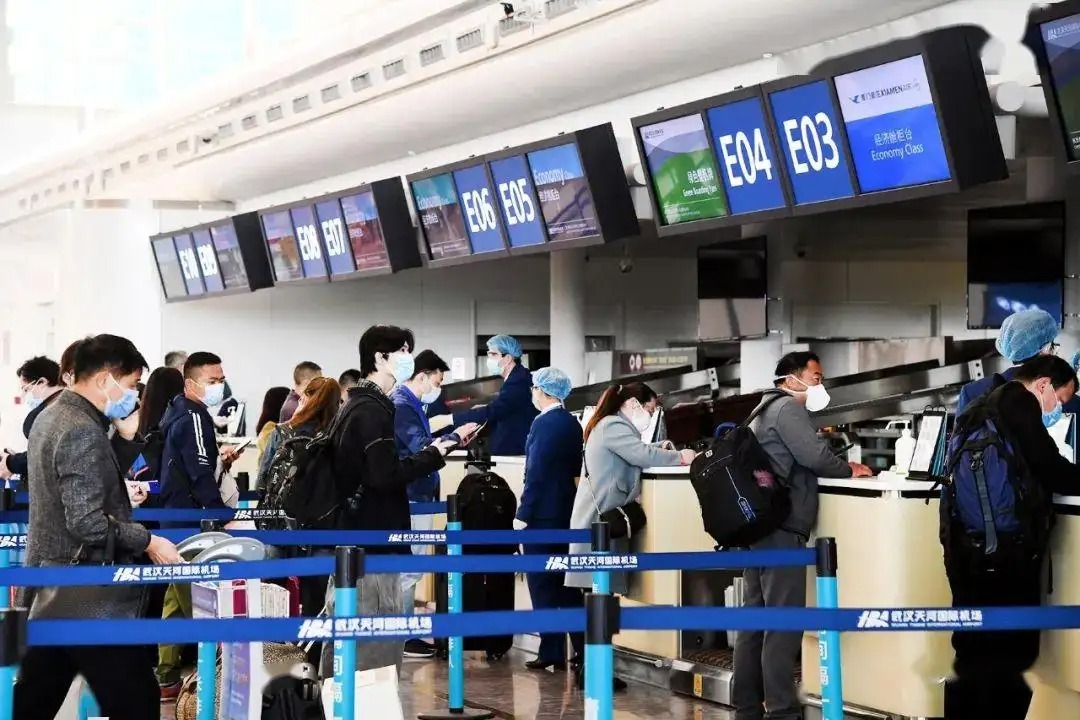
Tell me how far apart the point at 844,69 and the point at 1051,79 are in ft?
3.39

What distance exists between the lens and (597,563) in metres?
4.77

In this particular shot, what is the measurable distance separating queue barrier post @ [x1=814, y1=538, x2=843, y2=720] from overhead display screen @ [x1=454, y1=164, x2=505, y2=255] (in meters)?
5.71

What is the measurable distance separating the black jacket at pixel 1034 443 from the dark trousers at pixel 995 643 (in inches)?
9.8

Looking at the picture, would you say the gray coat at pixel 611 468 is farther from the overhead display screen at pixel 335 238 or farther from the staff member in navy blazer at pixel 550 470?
the overhead display screen at pixel 335 238

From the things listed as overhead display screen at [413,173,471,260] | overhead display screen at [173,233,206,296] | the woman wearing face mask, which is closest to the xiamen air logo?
the woman wearing face mask

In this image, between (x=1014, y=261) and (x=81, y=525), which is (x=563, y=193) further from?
(x=81, y=525)

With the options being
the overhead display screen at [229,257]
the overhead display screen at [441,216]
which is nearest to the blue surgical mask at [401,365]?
the overhead display screen at [441,216]

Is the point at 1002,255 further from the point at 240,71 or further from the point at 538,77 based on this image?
the point at 240,71

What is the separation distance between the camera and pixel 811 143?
718 centimetres

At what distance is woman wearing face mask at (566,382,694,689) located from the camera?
6.80 metres

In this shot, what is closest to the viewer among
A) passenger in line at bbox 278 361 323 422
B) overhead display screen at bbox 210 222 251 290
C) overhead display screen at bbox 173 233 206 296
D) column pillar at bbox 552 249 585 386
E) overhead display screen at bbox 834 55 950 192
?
overhead display screen at bbox 834 55 950 192

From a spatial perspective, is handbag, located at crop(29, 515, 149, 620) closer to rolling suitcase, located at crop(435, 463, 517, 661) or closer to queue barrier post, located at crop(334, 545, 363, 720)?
queue barrier post, located at crop(334, 545, 363, 720)

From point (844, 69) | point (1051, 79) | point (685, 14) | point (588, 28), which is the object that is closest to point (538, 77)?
point (588, 28)

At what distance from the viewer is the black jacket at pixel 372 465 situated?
5676mm
